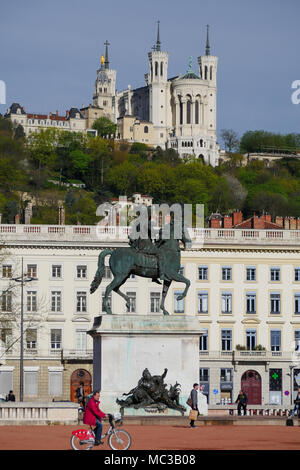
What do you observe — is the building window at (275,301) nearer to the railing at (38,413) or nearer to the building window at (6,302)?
the building window at (6,302)

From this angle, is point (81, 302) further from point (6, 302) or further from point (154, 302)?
point (6, 302)

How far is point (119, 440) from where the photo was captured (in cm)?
3166

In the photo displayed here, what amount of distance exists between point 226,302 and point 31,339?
13.1 m

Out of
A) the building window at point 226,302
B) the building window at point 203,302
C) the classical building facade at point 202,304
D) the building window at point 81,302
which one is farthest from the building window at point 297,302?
the building window at point 81,302

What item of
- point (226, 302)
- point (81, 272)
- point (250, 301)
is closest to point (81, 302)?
point (81, 272)

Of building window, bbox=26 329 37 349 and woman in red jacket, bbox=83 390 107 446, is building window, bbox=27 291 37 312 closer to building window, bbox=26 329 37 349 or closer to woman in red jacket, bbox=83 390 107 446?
building window, bbox=26 329 37 349

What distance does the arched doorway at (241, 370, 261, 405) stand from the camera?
8981cm

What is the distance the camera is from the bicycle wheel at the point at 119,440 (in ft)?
104

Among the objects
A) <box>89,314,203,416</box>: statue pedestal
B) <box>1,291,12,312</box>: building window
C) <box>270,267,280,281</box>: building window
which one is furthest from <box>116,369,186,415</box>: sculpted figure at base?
<box>270,267,280,281</box>: building window

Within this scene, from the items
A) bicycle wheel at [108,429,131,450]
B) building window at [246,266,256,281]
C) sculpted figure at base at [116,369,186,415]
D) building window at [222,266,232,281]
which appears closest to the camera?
bicycle wheel at [108,429,131,450]

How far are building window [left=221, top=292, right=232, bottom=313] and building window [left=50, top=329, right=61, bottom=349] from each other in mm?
10933
